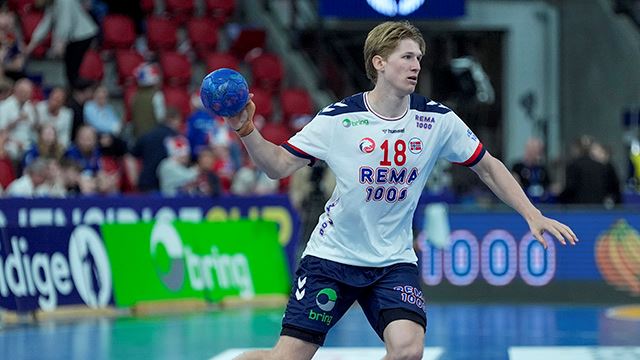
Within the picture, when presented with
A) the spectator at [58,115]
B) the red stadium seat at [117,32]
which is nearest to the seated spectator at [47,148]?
the spectator at [58,115]

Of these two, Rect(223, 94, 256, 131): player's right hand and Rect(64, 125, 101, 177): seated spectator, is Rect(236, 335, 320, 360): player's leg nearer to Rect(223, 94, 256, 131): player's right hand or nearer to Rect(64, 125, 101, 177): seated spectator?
Rect(223, 94, 256, 131): player's right hand

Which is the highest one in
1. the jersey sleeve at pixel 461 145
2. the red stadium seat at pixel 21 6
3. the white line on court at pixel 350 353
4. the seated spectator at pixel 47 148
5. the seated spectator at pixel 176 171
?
the red stadium seat at pixel 21 6

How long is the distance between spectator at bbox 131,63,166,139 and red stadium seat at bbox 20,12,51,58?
8.05 ft

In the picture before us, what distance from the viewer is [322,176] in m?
19.8

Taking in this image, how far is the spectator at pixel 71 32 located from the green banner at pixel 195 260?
15.8ft

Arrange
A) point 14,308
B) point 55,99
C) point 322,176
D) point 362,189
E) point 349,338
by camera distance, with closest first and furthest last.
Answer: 1. point 362,189
2. point 349,338
3. point 14,308
4. point 55,99
5. point 322,176

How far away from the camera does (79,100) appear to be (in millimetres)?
18516

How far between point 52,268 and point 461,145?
847 cm

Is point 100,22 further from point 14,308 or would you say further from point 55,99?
point 14,308

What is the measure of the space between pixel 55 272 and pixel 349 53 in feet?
39.4

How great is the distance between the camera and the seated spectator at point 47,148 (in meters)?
17.0

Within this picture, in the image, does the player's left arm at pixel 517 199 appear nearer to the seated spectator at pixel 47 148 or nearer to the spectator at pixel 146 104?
the seated spectator at pixel 47 148

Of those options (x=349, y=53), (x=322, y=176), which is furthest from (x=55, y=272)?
(x=349, y=53)

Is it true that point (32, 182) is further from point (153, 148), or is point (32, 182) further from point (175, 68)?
point (175, 68)
